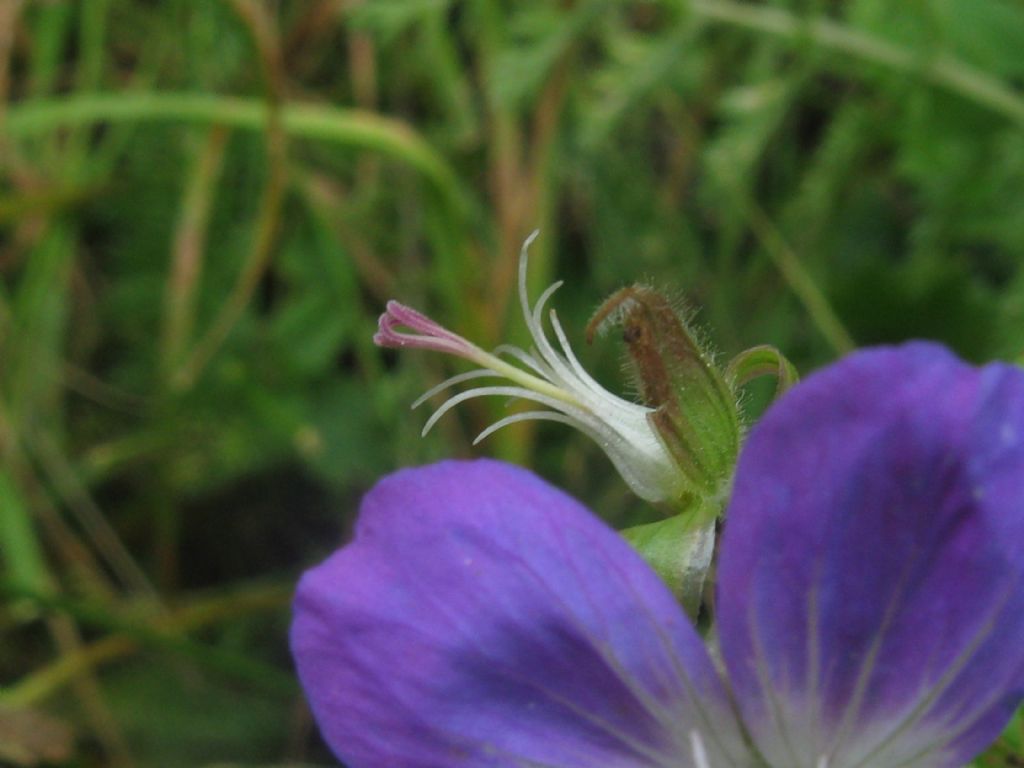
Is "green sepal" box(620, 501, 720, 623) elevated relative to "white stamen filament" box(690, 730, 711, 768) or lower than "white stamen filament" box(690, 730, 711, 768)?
elevated

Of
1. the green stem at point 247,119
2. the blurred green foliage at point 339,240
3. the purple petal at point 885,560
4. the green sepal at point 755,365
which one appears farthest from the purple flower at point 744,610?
the green stem at point 247,119

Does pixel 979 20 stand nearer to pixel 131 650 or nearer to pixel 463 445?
pixel 463 445

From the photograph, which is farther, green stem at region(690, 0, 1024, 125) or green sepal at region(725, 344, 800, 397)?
green stem at region(690, 0, 1024, 125)

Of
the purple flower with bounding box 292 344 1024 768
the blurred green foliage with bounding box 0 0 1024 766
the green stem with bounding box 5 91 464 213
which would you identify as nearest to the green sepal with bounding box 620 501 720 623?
the purple flower with bounding box 292 344 1024 768

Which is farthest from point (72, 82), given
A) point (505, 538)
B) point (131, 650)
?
point (505, 538)

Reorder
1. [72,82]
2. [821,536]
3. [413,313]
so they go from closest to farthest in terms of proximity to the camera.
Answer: [821,536], [413,313], [72,82]

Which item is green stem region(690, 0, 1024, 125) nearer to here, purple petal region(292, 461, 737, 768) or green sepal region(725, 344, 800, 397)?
green sepal region(725, 344, 800, 397)

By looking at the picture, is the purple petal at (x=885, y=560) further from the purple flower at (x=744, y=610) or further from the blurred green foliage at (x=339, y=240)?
the blurred green foliage at (x=339, y=240)
